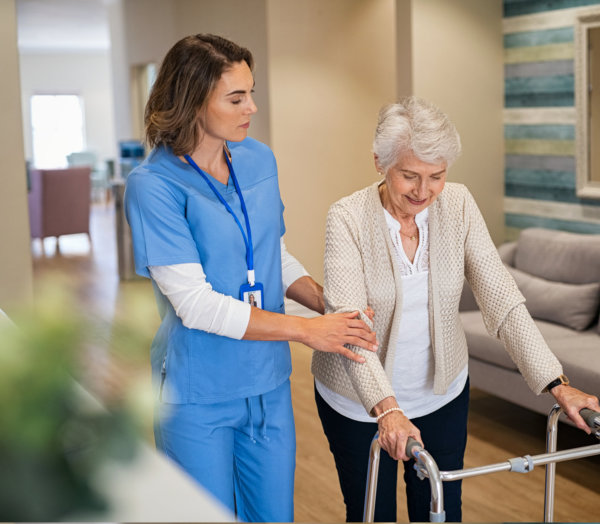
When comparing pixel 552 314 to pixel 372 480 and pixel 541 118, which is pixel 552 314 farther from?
pixel 372 480

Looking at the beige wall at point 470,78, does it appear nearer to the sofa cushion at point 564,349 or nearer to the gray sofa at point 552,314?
the gray sofa at point 552,314

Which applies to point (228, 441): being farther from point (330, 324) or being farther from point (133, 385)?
point (133, 385)

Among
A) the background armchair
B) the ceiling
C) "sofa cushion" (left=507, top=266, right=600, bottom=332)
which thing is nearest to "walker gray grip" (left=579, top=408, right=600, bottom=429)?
"sofa cushion" (left=507, top=266, right=600, bottom=332)

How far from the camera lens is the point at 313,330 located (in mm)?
1625

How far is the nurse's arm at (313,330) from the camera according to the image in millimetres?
1621

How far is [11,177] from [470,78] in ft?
9.20

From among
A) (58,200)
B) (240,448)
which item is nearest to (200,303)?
(240,448)

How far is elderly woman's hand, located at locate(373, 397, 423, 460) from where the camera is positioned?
4.95ft

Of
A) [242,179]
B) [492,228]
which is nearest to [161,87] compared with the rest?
[242,179]

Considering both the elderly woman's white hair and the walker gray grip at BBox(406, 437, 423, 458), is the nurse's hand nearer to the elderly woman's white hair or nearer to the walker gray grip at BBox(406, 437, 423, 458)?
the walker gray grip at BBox(406, 437, 423, 458)

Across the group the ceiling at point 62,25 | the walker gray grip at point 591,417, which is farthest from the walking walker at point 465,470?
the ceiling at point 62,25

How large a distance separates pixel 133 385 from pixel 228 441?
50.9 inches

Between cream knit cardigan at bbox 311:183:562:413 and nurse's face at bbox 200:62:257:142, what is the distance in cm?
33

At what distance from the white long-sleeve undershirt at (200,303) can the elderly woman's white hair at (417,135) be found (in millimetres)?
465
